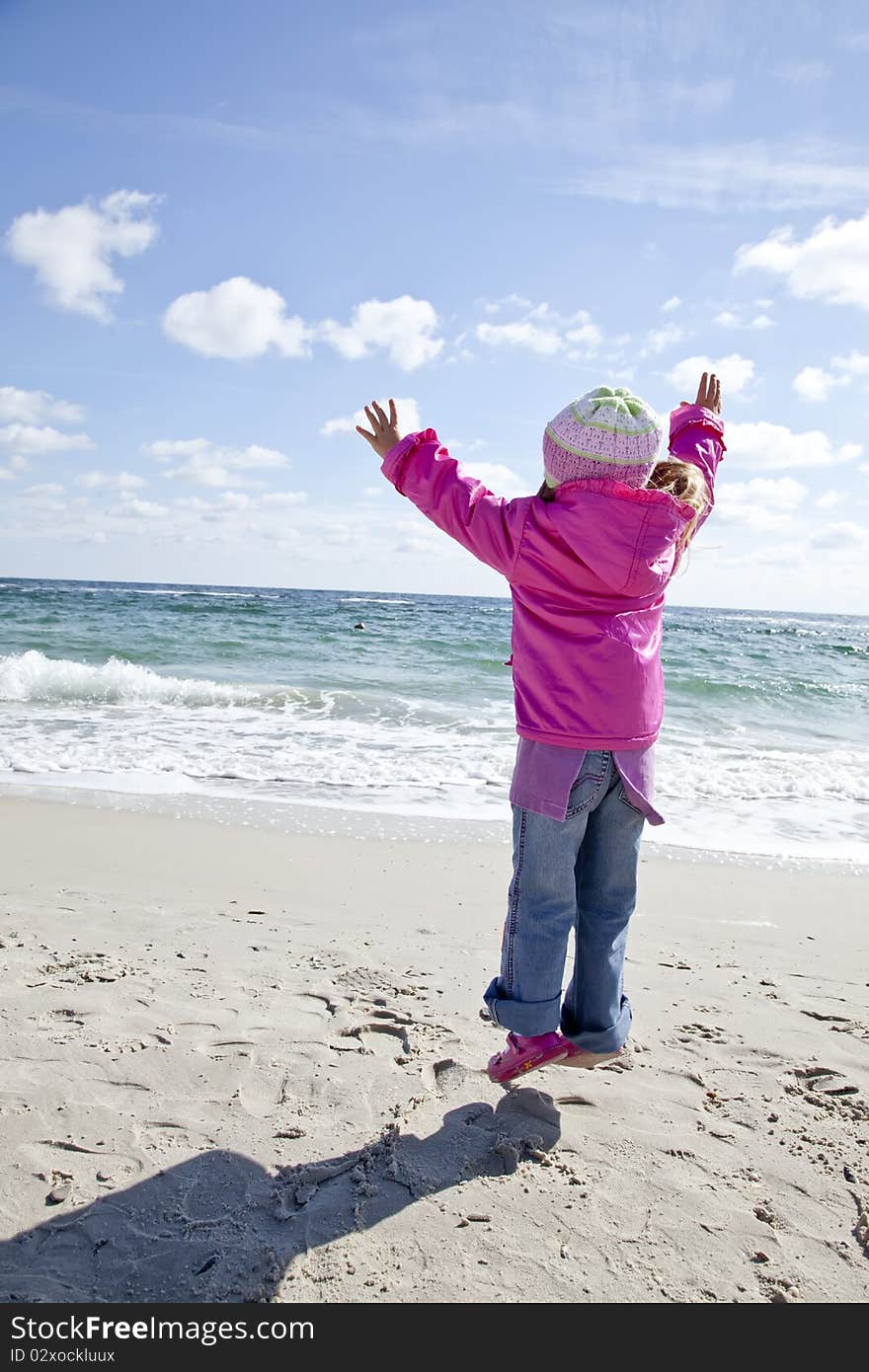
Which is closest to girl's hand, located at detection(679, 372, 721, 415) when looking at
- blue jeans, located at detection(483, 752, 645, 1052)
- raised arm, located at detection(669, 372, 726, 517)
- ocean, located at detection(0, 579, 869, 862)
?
raised arm, located at detection(669, 372, 726, 517)

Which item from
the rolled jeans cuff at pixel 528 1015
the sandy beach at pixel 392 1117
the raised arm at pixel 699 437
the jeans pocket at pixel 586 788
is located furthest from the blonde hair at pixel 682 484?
the sandy beach at pixel 392 1117

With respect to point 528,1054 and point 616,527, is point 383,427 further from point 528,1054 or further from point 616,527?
point 528,1054

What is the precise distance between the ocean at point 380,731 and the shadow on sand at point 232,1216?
142 inches

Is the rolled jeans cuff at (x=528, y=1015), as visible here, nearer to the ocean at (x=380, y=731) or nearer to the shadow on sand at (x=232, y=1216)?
the shadow on sand at (x=232, y=1216)

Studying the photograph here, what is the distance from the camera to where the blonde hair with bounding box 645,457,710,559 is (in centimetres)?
230

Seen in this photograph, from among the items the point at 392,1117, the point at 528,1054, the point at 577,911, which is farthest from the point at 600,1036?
the point at 392,1117

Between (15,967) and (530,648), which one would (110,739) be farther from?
(530,648)

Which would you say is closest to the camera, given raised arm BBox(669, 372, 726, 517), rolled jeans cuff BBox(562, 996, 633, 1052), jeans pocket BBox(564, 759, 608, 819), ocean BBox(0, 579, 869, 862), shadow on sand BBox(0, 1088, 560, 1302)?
shadow on sand BBox(0, 1088, 560, 1302)

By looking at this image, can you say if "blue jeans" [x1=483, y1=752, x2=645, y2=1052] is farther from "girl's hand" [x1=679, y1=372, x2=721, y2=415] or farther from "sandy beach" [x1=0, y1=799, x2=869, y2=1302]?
"girl's hand" [x1=679, y1=372, x2=721, y2=415]

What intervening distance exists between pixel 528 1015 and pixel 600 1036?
0.26m

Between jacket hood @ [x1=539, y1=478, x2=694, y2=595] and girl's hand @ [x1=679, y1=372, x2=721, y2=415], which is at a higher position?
girl's hand @ [x1=679, y1=372, x2=721, y2=415]

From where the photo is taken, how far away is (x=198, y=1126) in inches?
90.8

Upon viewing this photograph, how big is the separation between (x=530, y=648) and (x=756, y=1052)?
1692 millimetres

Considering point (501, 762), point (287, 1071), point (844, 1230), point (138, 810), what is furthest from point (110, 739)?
point (844, 1230)
